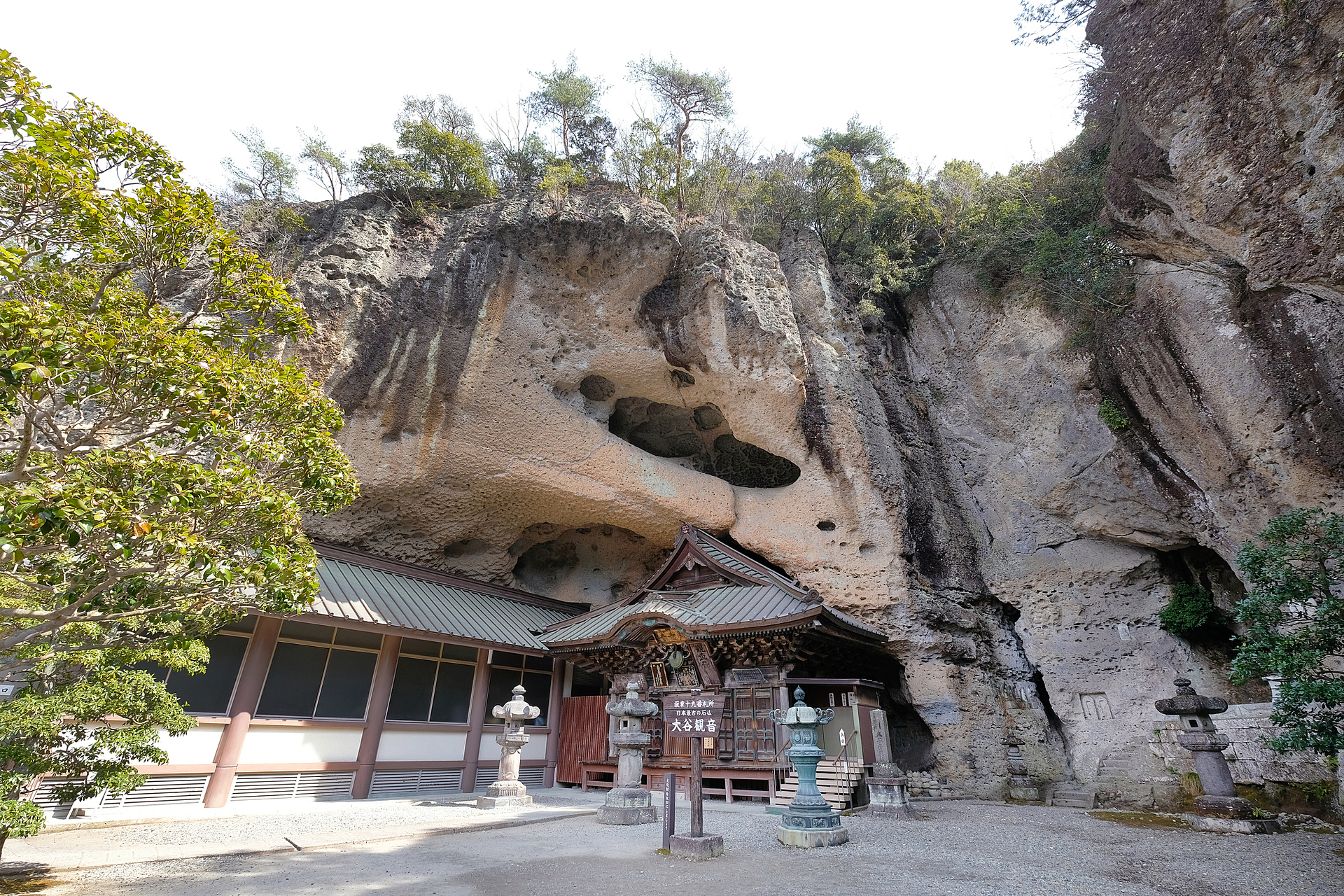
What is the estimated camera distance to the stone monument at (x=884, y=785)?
8.55 metres

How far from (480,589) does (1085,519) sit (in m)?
12.9

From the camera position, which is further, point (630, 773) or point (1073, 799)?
point (1073, 799)

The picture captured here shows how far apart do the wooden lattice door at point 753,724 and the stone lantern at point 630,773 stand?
7.71 feet

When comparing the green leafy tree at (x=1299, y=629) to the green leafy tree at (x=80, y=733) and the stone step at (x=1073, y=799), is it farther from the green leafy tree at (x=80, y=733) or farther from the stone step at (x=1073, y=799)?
the green leafy tree at (x=80, y=733)

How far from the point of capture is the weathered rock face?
931 cm

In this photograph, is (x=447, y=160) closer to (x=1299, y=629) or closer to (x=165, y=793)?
(x=165, y=793)

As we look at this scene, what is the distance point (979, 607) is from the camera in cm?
1278

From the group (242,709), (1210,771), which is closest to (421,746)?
(242,709)

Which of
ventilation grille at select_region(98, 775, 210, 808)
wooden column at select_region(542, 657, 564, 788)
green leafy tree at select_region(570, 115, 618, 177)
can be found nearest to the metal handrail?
wooden column at select_region(542, 657, 564, 788)

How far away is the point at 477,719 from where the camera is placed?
11.8m

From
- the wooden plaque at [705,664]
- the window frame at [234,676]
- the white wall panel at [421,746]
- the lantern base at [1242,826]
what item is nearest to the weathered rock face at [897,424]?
the window frame at [234,676]

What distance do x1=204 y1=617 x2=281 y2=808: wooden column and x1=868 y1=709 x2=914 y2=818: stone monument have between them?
9364 millimetres

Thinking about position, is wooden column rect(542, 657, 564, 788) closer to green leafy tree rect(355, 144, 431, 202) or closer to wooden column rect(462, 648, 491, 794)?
wooden column rect(462, 648, 491, 794)

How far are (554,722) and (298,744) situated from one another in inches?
191
